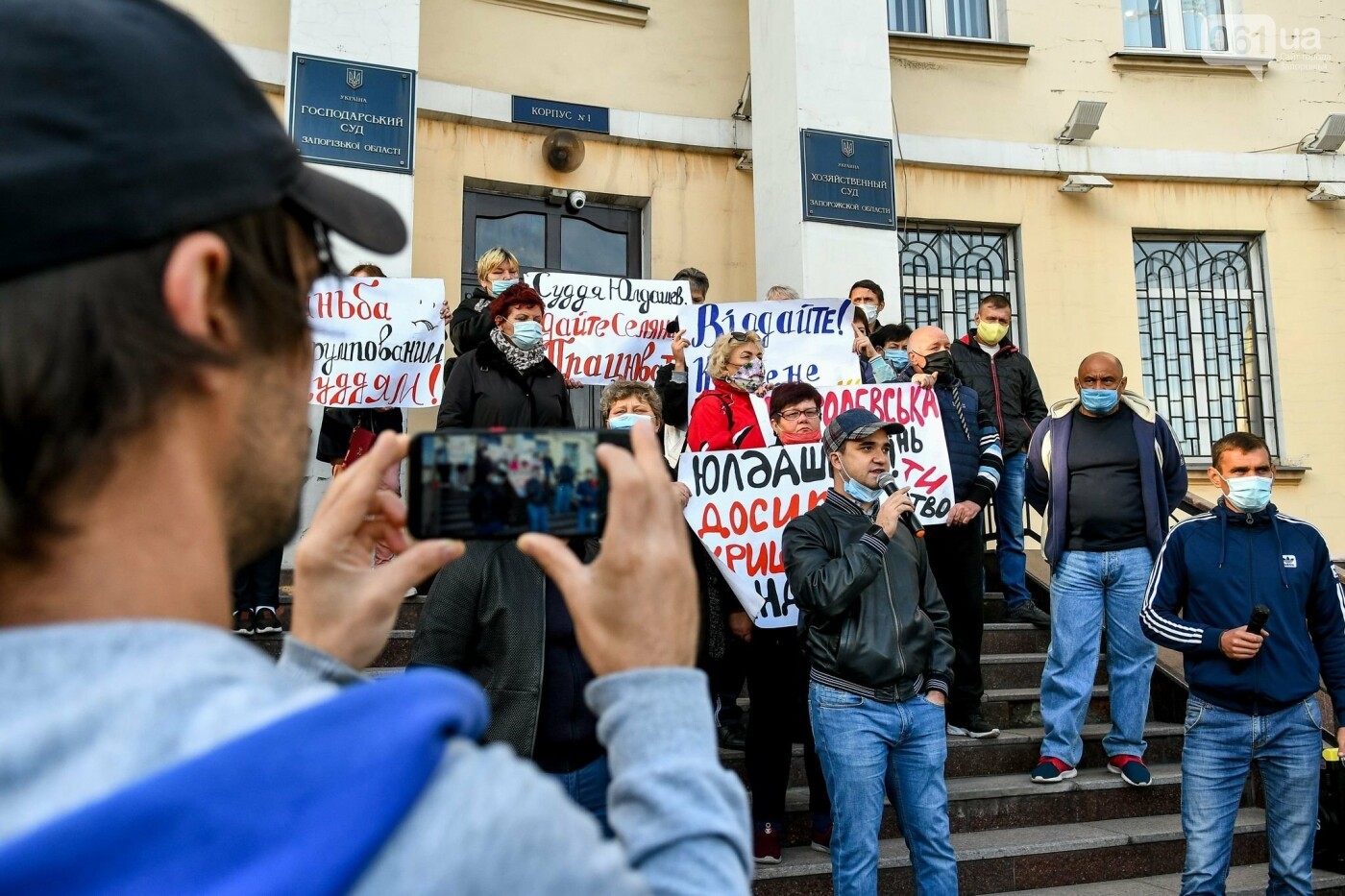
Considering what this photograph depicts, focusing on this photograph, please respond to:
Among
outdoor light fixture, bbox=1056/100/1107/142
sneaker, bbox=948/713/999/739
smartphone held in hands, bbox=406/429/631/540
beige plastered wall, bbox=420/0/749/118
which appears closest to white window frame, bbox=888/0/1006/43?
outdoor light fixture, bbox=1056/100/1107/142

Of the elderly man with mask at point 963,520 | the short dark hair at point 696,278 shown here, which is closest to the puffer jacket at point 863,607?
the elderly man with mask at point 963,520

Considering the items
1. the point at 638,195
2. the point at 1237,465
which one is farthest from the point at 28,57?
the point at 638,195

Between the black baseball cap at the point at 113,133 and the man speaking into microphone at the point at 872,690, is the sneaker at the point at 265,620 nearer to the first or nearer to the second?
the man speaking into microphone at the point at 872,690

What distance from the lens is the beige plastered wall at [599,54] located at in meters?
9.94

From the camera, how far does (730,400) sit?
6.16 meters

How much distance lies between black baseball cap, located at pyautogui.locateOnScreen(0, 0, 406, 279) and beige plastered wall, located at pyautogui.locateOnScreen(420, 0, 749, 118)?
9584 millimetres

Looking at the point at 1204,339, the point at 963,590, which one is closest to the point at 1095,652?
the point at 963,590

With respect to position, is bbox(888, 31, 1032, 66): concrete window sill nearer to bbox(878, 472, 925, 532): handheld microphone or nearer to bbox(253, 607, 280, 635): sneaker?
bbox(878, 472, 925, 532): handheld microphone

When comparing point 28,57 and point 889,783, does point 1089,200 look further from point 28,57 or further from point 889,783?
point 28,57

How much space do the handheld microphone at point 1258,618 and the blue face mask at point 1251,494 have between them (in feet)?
1.65

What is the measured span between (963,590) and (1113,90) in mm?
7725

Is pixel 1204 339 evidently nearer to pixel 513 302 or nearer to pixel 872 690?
pixel 513 302

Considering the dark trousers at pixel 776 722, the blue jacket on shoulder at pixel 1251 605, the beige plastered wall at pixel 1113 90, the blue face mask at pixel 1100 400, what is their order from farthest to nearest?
the beige plastered wall at pixel 1113 90 < the blue face mask at pixel 1100 400 < the dark trousers at pixel 776 722 < the blue jacket on shoulder at pixel 1251 605

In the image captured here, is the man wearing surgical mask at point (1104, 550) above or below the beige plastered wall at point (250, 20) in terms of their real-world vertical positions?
below
